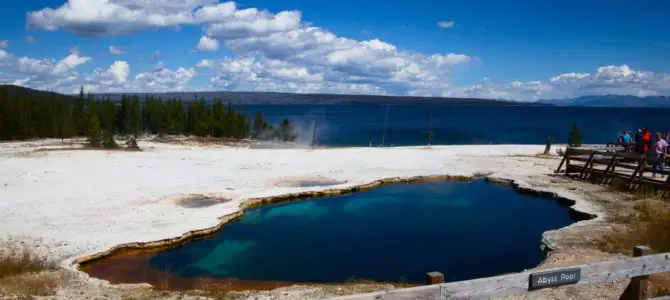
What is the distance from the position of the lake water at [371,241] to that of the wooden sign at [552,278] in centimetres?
700

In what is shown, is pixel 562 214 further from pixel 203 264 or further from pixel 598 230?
pixel 203 264

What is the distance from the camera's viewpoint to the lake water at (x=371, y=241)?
12.9 meters

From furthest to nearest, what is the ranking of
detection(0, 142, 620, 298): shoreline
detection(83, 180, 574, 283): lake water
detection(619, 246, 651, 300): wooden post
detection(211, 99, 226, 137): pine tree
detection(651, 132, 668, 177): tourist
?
detection(211, 99, 226, 137): pine tree
detection(651, 132, 668, 177): tourist
detection(0, 142, 620, 298): shoreline
detection(83, 180, 574, 283): lake water
detection(619, 246, 651, 300): wooden post

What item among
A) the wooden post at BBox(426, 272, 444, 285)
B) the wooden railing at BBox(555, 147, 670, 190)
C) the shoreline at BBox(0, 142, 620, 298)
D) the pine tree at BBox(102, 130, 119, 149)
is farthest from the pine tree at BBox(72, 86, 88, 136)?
the wooden post at BBox(426, 272, 444, 285)

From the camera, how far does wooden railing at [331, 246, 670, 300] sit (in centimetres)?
493

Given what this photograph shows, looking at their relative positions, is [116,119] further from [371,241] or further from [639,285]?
[639,285]

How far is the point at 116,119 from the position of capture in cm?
5550

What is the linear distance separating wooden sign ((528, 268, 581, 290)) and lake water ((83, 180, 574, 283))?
7.00 meters

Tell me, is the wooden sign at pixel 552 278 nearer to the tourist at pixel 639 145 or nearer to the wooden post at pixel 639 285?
the wooden post at pixel 639 285

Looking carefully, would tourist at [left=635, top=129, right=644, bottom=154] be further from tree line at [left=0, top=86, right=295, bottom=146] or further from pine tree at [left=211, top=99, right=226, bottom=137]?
pine tree at [left=211, top=99, right=226, bottom=137]

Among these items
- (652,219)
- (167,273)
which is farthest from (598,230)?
(167,273)

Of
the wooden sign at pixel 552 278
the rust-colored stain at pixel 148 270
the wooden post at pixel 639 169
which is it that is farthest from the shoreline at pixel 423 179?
the wooden sign at pixel 552 278

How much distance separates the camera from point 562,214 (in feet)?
62.2

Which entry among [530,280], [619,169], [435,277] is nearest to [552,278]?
[530,280]
